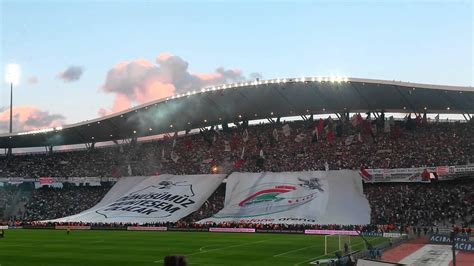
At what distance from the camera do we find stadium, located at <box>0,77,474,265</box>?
49438 millimetres

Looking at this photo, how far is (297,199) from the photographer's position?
60188 millimetres

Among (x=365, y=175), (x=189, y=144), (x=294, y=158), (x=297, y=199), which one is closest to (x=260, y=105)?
(x=294, y=158)

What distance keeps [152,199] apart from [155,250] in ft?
98.0

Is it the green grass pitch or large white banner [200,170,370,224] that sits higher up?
large white banner [200,170,370,224]

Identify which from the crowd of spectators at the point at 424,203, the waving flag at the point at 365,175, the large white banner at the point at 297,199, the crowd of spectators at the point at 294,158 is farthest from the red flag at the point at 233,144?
the crowd of spectators at the point at 424,203

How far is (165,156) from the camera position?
266ft

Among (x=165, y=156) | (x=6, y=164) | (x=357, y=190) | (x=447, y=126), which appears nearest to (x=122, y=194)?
(x=165, y=156)

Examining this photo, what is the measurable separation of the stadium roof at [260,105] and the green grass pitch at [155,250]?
2160cm

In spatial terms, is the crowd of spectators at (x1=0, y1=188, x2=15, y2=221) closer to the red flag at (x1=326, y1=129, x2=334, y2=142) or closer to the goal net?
the red flag at (x1=326, y1=129, x2=334, y2=142)

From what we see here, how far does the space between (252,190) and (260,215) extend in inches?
218

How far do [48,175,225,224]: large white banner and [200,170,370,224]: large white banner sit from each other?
13.2ft

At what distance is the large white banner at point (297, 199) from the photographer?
56156 mm

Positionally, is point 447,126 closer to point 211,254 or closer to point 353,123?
point 353,123

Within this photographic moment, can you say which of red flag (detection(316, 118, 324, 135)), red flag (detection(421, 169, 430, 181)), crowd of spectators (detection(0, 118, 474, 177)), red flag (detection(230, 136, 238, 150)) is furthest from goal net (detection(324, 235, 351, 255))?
red flag (detection(230, 136, 238, 150))
